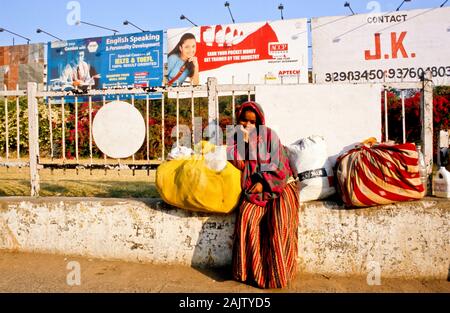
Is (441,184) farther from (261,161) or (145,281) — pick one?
(145,281)

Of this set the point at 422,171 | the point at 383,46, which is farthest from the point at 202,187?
the point at 383,46

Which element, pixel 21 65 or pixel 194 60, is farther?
pixel 21 65

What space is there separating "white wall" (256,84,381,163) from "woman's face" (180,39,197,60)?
10421mm

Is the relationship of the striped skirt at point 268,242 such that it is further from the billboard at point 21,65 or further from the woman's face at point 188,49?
the billboard at point 21,65

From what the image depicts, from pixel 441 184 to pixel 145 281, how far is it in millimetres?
2231

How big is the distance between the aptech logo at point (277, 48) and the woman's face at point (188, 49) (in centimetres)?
267

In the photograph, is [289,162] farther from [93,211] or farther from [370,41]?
[370,41]

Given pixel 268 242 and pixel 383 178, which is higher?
pixel 383 178

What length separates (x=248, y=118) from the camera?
298 centimetres

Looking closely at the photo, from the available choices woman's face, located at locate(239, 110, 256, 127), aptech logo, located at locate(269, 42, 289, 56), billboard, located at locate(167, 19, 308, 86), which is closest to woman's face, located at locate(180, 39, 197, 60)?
billboard, located at locate(167, 19, 308, 86)

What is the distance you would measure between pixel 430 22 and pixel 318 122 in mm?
9905

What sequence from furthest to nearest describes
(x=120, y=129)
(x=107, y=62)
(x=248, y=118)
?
(x=107, y=62) → (x=120, y=129) → (x=248, y=118)

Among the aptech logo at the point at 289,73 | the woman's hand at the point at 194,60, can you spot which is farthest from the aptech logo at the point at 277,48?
the woman's hand at the point at 194,60

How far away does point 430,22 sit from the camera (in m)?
11.2
